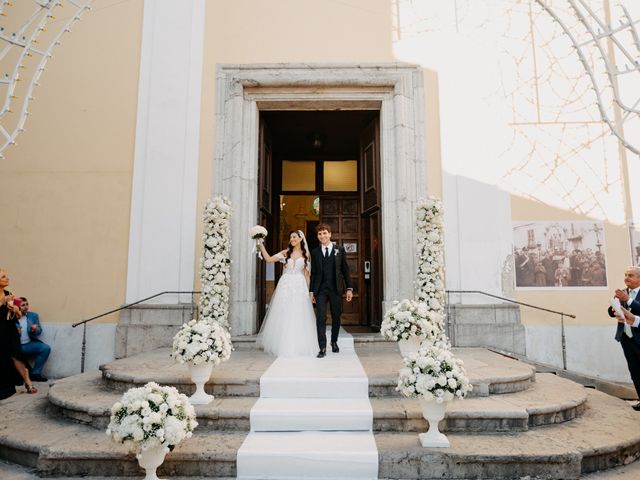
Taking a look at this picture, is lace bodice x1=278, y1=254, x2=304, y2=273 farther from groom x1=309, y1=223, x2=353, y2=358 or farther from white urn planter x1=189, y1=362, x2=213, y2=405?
white urn planter x1=189, y1=362, x2=213, y2=405

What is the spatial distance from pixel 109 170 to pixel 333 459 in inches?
265

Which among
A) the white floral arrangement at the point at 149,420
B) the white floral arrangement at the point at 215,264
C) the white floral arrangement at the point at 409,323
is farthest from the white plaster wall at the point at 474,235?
the white floral arrangement at the point at 149,420

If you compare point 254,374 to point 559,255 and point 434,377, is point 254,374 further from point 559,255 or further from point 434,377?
point 559,255

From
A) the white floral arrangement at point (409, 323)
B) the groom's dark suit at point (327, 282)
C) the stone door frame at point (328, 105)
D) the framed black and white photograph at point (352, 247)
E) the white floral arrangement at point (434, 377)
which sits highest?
the stone door frame at point (328, 105)

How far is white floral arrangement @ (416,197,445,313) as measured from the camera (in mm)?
6777

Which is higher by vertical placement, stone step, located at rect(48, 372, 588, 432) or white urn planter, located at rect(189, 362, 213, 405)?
white urn planter, located at rect(189, 362, 213, 405)

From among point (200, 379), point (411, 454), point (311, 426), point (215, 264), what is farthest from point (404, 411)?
point (215, 264)

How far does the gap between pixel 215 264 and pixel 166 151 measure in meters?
2.50

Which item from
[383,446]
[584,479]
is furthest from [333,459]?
[584,479]

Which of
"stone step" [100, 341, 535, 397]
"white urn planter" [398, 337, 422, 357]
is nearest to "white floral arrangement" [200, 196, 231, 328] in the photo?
"stone step" [100, 341, 535, 397]

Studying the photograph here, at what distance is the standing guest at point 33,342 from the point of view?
→ 7180 millimetres

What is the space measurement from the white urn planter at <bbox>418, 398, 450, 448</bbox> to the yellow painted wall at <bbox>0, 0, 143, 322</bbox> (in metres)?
6.01

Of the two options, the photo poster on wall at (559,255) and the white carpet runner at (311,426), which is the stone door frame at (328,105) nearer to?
the photo poster on wall at (559,255)

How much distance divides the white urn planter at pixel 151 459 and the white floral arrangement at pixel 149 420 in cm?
7
